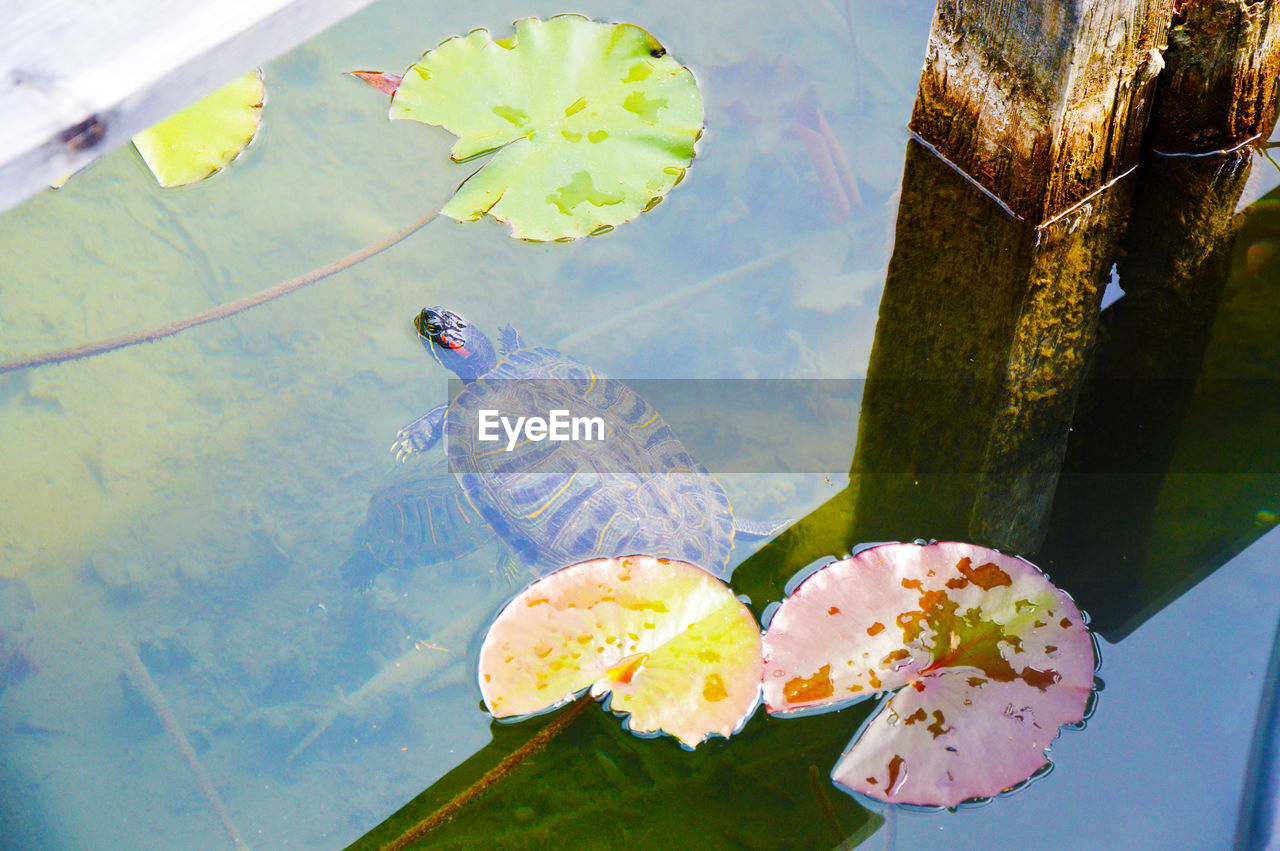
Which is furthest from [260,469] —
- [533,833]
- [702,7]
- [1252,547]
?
[1252,547]

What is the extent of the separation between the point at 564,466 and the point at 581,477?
55 millimetres

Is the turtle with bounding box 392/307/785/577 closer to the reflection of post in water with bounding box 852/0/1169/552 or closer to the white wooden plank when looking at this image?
the reflection of post in water with bounding box 852/0/1169/552

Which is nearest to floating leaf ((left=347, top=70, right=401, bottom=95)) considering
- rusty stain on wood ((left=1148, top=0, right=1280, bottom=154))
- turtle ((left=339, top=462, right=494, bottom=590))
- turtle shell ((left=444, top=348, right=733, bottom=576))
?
turtle shell ((left=444, top=348, right=733, bottom=576))

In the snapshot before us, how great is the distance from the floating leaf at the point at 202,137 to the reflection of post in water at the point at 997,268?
1789 mm

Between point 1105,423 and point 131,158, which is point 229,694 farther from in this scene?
point 1105,423

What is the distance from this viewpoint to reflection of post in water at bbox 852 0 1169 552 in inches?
67.4

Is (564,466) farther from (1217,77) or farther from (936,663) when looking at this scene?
(1217,77)

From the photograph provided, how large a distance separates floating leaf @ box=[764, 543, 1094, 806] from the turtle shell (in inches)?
13.0

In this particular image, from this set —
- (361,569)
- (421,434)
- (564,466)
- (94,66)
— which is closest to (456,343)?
(421,434)

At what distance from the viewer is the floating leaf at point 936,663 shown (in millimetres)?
1385

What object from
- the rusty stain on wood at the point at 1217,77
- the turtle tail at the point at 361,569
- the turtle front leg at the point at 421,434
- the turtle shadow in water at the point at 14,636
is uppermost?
the rusty stain on wood at the point at 1217,77

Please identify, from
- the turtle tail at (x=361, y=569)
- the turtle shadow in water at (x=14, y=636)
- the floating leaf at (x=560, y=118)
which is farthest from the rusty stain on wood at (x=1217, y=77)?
the turtle shadow in water at (x=14, y=636)

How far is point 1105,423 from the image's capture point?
74.5 inches

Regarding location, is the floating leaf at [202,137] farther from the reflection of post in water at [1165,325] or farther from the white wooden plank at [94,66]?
the reflection of post in water at [1165,325]
